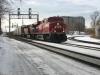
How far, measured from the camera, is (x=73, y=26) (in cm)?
14875

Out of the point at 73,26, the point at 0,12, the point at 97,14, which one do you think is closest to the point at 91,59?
the point at 0,12

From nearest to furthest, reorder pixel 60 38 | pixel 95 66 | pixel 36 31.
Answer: pixel 95 66
pixel 60 38
pixel 36 31

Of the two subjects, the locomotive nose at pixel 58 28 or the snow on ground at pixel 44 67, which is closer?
the snow on ground at pixel 44 67

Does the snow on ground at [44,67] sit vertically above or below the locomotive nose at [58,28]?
below

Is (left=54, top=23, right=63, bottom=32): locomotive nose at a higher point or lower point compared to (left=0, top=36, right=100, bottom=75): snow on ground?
higher

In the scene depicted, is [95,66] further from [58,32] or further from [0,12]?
→ [0,12]

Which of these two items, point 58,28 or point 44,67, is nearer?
point 44,67

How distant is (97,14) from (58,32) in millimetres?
116842

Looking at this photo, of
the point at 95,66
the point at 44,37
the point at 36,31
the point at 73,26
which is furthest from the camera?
the point at 73,26

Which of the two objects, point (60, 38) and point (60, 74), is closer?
point (60, 74)

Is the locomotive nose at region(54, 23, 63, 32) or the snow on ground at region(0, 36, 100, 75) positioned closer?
the snow on ground at region(0, 36, 100, 75)

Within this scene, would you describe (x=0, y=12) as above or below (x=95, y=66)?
above

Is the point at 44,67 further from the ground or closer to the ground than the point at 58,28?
closer to the ground

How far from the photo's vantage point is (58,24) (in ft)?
144
